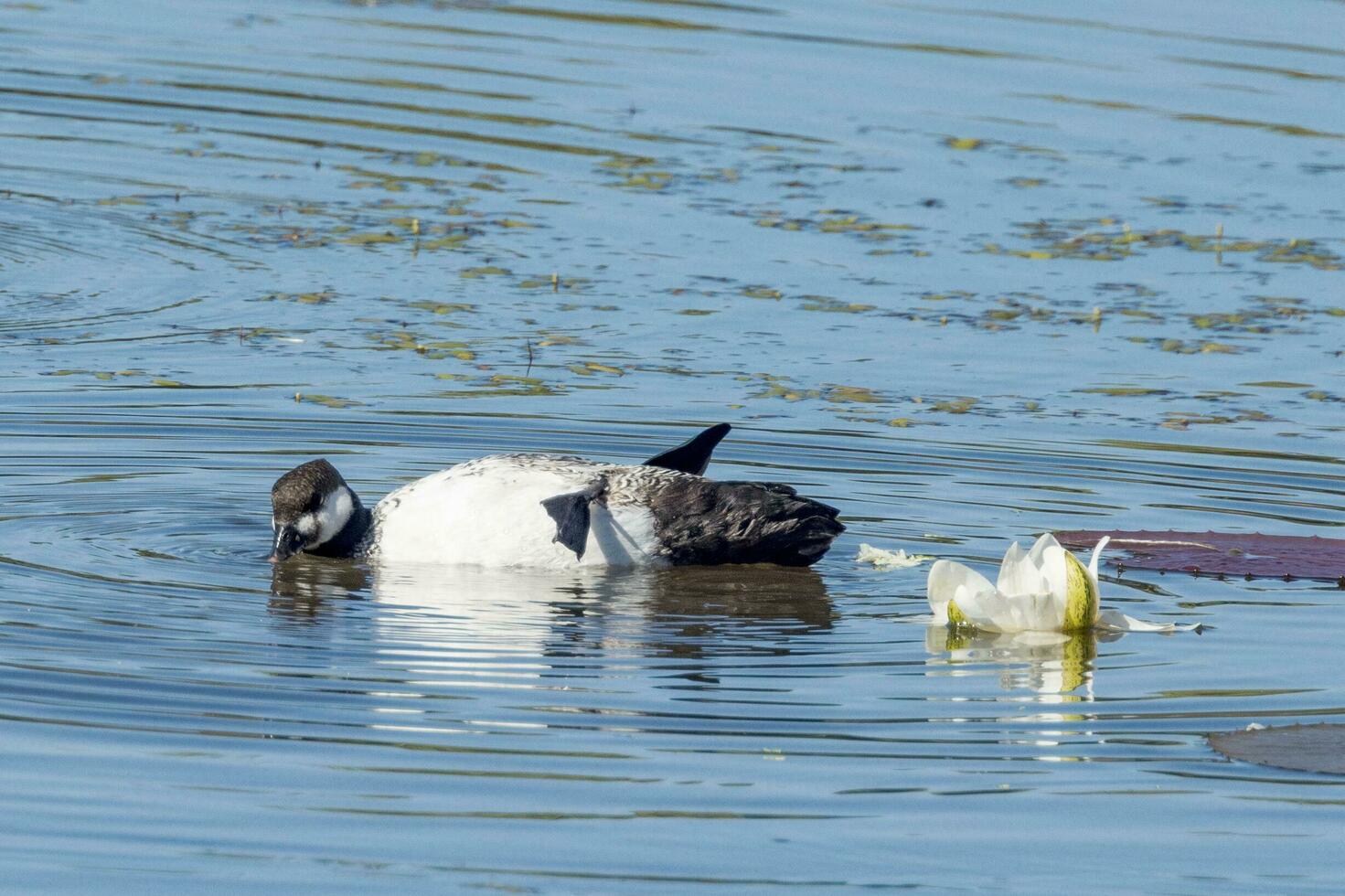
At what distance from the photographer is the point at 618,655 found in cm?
848

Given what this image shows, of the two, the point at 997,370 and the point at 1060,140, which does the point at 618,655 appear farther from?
the point at 1060,140

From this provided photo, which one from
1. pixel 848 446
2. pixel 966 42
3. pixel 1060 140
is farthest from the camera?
pixel 966 42

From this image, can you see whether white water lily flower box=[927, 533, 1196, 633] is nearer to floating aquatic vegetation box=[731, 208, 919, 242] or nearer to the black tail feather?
the black tail feather

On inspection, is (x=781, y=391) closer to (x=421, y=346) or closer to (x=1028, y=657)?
(x=421, y=346)

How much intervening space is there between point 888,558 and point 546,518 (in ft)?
4.69

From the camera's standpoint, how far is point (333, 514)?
9922 mm

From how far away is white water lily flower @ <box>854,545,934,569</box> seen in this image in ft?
32.6

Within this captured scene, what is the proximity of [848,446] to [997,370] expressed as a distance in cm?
176

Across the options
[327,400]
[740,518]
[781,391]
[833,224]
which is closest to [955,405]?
[781,391]

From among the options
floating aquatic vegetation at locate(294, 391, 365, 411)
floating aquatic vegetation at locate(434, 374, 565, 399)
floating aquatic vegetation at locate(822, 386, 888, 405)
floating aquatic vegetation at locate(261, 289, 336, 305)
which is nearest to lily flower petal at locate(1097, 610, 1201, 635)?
floating aquatic vegetation at locate(822, 386, 888, 405)

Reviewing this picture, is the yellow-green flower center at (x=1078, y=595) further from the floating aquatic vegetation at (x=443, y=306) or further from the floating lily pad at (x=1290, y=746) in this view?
the floating aquatic vegetation at (x=443, y=306)

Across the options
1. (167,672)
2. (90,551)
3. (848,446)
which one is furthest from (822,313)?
(167,672)

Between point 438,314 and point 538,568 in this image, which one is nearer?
point 538,568

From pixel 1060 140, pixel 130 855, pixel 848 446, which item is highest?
pixel 1060 140
